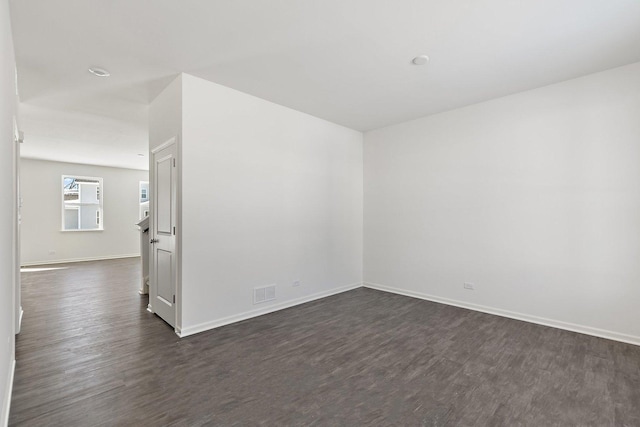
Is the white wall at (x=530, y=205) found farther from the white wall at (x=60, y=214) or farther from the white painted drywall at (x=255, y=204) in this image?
the white wall at (x=60, y=214)

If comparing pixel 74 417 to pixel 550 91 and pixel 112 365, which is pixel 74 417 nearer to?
pixel 112 365

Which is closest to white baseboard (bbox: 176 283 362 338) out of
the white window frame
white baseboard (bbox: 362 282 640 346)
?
white baseboard (bbox: 362 282 640 346)

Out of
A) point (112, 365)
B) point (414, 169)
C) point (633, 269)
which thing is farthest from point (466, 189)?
point (112, 365)

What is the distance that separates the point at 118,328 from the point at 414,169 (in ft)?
15.2

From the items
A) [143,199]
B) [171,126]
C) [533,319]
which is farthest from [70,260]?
[533,319]

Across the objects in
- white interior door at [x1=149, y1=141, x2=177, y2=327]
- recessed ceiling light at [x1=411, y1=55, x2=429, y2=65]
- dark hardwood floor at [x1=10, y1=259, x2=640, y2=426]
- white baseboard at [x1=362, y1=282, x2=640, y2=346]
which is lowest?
dark hardwood floor at [x1=10, y1=259, x2=640, y2=426]

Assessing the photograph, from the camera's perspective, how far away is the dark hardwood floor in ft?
6.50

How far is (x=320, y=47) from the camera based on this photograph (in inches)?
110

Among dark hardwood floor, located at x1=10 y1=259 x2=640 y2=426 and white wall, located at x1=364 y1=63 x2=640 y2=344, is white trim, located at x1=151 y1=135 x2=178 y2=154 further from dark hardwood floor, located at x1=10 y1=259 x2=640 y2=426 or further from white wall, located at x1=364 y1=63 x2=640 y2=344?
white wall, located at x1=364 y1=63 x2=640 y2=344

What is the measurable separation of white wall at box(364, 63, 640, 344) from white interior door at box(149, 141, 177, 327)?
338 cm

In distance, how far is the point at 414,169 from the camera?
487 centimetres

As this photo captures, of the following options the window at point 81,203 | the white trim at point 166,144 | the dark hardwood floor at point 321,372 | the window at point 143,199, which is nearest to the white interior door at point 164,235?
the white trim at point 166,144

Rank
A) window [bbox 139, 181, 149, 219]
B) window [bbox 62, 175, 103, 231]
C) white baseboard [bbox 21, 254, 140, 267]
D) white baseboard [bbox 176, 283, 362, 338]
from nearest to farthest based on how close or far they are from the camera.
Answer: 1. white baseboard [bbox 176, 283, 362, 338]
2. white baseboard [bbox 21, 254, 140, 267]
3. window [bbox 62, 175, 103, 231]
4. window [bbox 139, 181, 149, 219]

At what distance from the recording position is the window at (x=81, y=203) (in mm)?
8438
